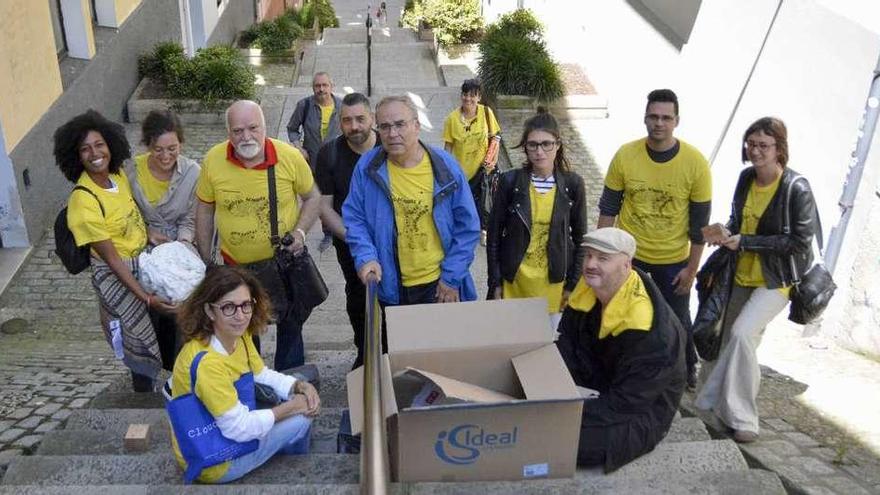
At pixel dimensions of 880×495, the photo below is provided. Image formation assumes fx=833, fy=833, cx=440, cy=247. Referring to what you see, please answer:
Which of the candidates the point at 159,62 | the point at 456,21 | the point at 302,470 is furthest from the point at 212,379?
the point at 456,21

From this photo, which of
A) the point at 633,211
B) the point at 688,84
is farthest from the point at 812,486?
the point at 688,84

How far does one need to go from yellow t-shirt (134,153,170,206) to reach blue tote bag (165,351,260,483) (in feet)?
5.33

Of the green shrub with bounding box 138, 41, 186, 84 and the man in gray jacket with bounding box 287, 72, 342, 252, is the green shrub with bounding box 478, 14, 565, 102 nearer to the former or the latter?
the green shrub with bounding box 138, 41, 186, 84

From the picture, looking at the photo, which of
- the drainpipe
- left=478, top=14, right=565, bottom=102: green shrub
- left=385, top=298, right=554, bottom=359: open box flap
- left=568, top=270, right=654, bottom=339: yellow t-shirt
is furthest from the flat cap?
left=478, top=14, right=565, bottom=102: green shrub

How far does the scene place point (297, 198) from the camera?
185 inches

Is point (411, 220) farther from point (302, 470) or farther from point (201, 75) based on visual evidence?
point (201, 75)

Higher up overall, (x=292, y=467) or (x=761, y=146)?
(x=761, y=146)

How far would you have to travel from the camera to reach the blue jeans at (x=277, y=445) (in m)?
3.46

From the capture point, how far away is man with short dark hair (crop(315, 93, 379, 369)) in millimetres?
4781

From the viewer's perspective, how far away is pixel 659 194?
4547 millimetres

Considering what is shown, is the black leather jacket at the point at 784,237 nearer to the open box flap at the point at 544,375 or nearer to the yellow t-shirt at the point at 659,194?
the yellow t-shirt at the point at 659,194

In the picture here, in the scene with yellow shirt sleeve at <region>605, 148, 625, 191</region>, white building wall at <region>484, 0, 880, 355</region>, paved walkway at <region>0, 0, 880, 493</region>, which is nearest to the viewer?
paved walkway at <region>0, 0, 880, 493</region>

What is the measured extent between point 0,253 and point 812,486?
7.25 metres

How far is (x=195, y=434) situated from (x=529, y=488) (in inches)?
51.8
